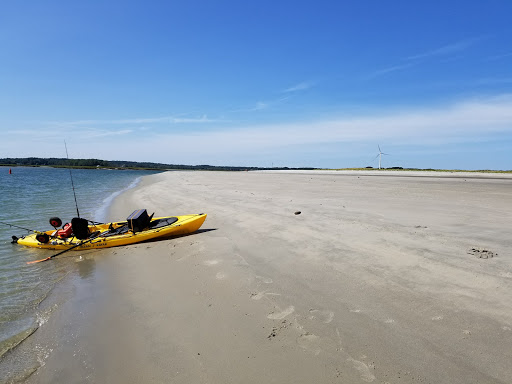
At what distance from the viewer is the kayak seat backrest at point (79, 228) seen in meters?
10.8

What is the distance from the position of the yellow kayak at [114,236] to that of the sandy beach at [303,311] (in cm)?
146

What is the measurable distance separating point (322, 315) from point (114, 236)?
9085 millimetres

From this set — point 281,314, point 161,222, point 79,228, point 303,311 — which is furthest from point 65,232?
point 303,311

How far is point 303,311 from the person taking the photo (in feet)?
15.9

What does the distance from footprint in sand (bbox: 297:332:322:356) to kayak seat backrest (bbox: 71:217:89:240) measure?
10030mm

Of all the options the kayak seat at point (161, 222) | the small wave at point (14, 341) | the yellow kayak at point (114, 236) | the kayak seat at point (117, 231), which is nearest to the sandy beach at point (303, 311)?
Result: the small wave at point (14, 341)

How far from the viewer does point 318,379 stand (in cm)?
337

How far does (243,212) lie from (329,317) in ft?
30.6

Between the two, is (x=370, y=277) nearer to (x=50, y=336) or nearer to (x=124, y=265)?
(x=50, y=336)

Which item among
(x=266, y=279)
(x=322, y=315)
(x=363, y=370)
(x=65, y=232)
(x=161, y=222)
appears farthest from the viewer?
(x=161, y=222)

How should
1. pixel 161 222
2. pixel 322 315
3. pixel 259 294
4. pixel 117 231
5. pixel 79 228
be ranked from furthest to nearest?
pixel 161 222, pixel 117 231, pixel 79 228, pixel 259 294, pixel 322 315

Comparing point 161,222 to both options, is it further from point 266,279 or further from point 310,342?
point 310,342

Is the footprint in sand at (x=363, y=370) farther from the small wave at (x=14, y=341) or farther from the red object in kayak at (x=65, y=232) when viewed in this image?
the red object in kayak at (x=65, y=232)

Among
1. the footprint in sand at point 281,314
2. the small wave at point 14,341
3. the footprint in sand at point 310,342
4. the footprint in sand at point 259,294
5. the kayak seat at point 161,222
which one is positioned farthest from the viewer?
the kayak seat at point 161,222
